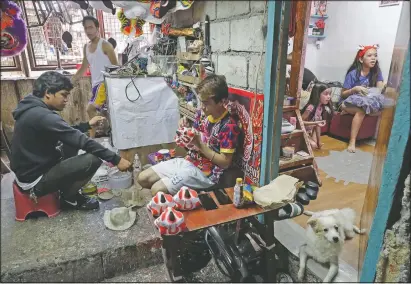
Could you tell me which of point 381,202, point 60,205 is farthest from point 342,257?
point 60,205

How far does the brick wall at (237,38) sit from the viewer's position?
5.93 ft

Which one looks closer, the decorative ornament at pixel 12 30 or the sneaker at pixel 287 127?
the decorative ornament at pixel 12 30

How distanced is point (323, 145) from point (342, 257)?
2.39m

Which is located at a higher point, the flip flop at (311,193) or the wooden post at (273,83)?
the wooden post at (273,83)

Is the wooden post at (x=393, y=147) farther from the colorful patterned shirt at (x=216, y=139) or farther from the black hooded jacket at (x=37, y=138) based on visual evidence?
the black hooded jacket at (x=37, y=138)

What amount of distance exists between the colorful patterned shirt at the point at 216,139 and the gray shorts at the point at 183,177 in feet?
0.19

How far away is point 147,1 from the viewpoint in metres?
2.16

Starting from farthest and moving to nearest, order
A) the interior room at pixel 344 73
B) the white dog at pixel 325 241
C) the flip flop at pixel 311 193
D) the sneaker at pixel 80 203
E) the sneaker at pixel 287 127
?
the sneaker at pixel 287 127 < the flip flop at pixel 311 193 < the sneaker at pixel 80 203 < the white dog at pixel 325 241 < the interior room at pixel 344 73

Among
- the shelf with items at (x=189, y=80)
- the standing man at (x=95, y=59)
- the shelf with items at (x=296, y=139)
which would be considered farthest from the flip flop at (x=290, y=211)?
the standing man at (x=95, y=59)

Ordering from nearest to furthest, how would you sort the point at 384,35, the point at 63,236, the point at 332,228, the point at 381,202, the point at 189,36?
the point at 384,35 → the point at 381,202 → the point at 332,228 → the point at 63,236 → the point at 189,36

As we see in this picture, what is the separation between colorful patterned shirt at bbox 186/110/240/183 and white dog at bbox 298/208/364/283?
738 millimetres

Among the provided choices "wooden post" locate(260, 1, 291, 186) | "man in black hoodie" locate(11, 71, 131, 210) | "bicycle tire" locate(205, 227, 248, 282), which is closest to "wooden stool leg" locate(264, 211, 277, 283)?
"bicycle tire" locate(205, 227, 248, 282)

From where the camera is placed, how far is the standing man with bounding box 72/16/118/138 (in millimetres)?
1466

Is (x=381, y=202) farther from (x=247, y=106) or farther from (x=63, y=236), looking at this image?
(x=63, y=236)
